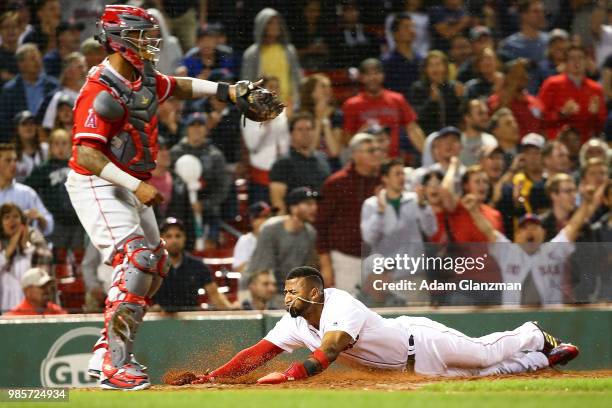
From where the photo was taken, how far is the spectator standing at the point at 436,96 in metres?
11.5

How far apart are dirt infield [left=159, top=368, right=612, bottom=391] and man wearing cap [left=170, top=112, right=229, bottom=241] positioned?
8.34 ft

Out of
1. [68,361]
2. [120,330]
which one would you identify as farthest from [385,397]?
[68,361]

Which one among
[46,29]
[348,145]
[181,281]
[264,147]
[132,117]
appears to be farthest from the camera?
[46,29]

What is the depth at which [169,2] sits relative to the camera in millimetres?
11953

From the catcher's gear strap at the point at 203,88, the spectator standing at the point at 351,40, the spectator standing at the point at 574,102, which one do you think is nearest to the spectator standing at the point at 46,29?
the spectator standing at the point at 351,40

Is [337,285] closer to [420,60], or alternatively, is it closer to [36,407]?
[420,60]

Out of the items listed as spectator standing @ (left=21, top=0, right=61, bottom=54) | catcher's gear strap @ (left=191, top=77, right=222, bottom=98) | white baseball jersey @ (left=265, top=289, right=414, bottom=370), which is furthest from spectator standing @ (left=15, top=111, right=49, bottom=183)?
white baseball jersey @ (left=265, top=289, right=414, bottom=370)

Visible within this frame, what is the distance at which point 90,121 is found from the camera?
7309mm

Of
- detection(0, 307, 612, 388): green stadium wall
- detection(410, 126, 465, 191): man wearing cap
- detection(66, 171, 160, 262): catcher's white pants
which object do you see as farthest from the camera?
detection(410, 126, 465, 191): man wearing cap

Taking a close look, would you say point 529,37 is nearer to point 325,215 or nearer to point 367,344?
point 325,215

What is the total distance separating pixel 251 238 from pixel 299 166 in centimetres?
89

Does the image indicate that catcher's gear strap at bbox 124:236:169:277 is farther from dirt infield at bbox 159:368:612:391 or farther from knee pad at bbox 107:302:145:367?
dirt infield at bbox 159:368:612:391

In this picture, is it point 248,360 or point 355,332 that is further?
point 248,360

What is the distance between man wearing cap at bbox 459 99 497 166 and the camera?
11.5 metres
